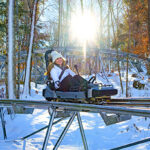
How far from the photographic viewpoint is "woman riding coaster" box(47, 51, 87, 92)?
161 inches

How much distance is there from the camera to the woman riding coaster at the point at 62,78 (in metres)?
4.08

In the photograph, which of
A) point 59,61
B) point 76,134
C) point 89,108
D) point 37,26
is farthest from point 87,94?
point 37,26

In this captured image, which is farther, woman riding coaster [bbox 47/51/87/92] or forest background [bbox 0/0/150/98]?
forest background [bbox 0/0/150/98]

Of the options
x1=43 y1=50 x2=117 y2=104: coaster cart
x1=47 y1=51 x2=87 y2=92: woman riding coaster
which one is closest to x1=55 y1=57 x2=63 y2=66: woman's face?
x1=47 y1=51 x2=87 y2=92: woman riding coaster

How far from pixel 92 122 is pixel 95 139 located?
164 cm

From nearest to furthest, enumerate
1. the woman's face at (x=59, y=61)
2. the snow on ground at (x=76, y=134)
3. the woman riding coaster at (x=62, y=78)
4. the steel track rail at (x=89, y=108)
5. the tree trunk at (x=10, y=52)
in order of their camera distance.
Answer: the steel track rail at (x=89, y=108), the woman riding coaster at (x=62, y=78), the woman's face at (x=59, y=61), the snow on ground at (x=76, y=134), the tree trunk at (x=10, y=52)

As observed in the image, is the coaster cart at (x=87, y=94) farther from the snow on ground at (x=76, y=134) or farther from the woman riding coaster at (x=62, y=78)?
the snow on ground at (x=76, y=134)

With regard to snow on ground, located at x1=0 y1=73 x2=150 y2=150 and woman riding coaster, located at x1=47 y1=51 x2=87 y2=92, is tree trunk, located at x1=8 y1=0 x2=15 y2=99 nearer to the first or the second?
snow on ground, located at x1=0 y1=73 x2=150 y2=150

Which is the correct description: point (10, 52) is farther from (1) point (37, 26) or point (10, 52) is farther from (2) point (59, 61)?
(1) point (37, 26)

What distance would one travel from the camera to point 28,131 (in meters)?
6.68

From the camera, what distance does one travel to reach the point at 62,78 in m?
4.43

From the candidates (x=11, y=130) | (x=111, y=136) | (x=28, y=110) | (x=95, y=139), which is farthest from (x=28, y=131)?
(x=111, y=136)

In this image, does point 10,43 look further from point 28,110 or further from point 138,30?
point 138,30

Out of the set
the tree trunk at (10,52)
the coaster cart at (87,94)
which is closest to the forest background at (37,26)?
the tree trunk at (10,52)
